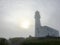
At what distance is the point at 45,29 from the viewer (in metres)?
37.1

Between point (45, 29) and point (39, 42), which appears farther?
point (45, 29)

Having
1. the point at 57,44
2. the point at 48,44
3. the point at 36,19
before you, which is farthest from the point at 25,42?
the point at 36,19

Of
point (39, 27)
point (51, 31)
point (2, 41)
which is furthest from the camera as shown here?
point (39, 27)

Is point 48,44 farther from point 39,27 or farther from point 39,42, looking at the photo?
point 39,27

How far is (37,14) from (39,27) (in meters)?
3.91

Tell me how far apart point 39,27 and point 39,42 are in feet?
82.3

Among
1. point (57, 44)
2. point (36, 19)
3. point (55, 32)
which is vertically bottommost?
point (57, 44)

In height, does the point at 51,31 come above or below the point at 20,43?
above

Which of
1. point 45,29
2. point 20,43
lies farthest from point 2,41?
point 45,29

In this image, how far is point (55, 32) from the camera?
38219mm

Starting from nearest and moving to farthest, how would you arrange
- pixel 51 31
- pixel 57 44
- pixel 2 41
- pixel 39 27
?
pixel 57 44
pixel 2 41
pixel 51 31
pixel 39 27

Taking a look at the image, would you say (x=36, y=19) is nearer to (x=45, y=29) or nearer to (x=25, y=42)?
(x=45, y=29)

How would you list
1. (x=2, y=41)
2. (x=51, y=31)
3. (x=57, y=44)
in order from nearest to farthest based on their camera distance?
(x=57, y=44) → (x=2, y=41) → (x=51, y=31)

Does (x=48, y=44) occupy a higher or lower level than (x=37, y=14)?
lower
